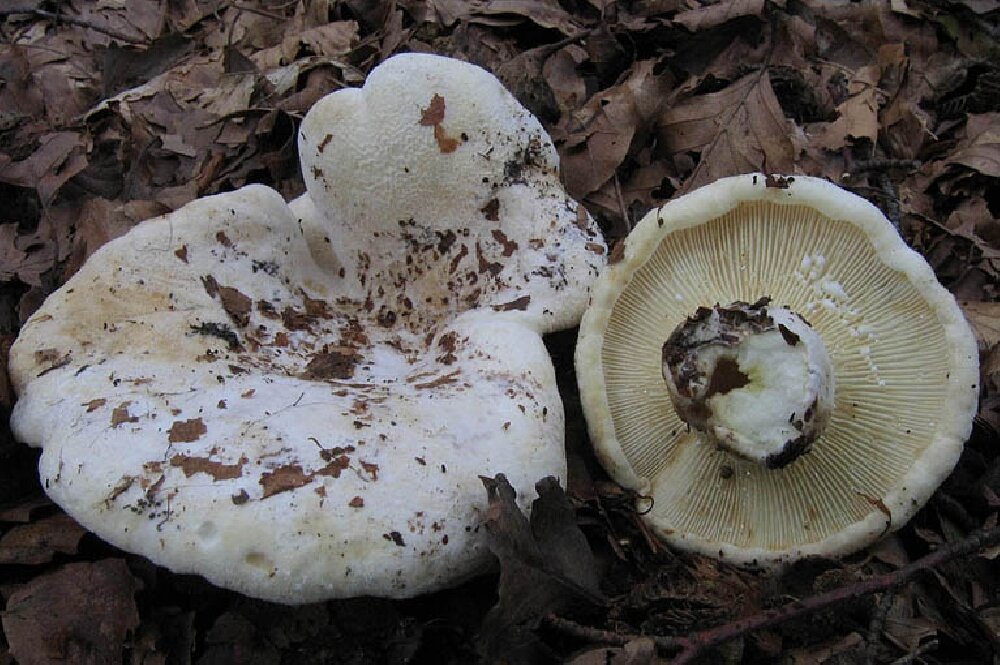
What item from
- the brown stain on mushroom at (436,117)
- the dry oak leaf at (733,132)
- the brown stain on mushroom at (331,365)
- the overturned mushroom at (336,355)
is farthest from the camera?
the dry oak leaf at (733,132)

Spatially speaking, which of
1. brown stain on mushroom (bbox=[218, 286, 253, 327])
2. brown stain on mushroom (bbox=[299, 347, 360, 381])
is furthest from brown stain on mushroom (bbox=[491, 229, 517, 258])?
brown stain on mushroom (bbox=[218, 286, 253, 327])

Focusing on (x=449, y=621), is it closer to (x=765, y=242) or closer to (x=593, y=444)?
(x=593, y=444)

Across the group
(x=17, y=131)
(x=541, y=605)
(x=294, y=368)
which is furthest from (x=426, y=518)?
(x=17, y=131)

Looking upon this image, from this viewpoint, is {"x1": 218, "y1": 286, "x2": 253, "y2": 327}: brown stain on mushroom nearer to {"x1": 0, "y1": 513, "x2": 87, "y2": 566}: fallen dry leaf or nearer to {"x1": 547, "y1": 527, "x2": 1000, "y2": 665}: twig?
{"x1": 0, "y1": 513, "x2": 87, "y2": 566}: fallen dry leaf

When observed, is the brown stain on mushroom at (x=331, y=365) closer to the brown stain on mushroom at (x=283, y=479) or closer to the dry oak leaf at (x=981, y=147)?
the brown stain on mushroom at (x=283, y=479)

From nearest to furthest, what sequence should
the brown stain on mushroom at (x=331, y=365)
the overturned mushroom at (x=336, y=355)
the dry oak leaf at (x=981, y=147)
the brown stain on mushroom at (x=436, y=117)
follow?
the overturned mushroom at (x=336, y=355) < the brown stain on mushroom at (x=331, y=365) < the brown stain on mushroom at (x=436, y=117) < the dry oak leaf at (x=981, y=147)

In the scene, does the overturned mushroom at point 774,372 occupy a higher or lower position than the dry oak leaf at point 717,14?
lower

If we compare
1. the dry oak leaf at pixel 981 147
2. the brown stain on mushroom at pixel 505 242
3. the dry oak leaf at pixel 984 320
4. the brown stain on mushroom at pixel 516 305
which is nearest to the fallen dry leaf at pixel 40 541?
the brown stain on mushroom at pixel 516 305

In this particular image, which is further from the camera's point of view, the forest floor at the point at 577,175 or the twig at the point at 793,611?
the forest floor at the point at 577,175
